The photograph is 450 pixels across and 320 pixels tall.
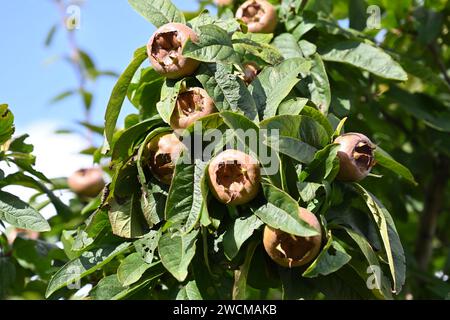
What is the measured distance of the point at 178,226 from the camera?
1612mm

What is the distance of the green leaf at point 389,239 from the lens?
5.28 ft

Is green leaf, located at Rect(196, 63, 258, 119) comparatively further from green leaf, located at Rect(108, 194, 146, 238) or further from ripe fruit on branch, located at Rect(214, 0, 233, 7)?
ripe fruit on branch, located at Rect(214, 0, 233, 7)

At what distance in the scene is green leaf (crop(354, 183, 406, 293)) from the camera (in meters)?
1.61

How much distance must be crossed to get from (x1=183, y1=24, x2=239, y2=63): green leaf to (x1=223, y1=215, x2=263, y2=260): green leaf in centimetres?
38

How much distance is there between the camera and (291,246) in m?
1.58

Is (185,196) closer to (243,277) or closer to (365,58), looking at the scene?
(243,277)

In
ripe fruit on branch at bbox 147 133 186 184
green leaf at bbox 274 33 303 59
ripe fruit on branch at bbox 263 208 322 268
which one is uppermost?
ripe fruit on branch at bbox 147 133 186 184

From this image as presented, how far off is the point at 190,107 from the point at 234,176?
0.23m

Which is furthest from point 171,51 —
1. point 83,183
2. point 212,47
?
point 83,183

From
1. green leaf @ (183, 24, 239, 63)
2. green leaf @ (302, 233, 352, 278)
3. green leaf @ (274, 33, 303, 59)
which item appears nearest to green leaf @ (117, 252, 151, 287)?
green leaf @ (302, 233, 352, 278)

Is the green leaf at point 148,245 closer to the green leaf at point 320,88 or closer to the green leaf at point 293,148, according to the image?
the green leaf at point 293,148

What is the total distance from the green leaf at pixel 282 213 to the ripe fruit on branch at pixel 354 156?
0.65ft
